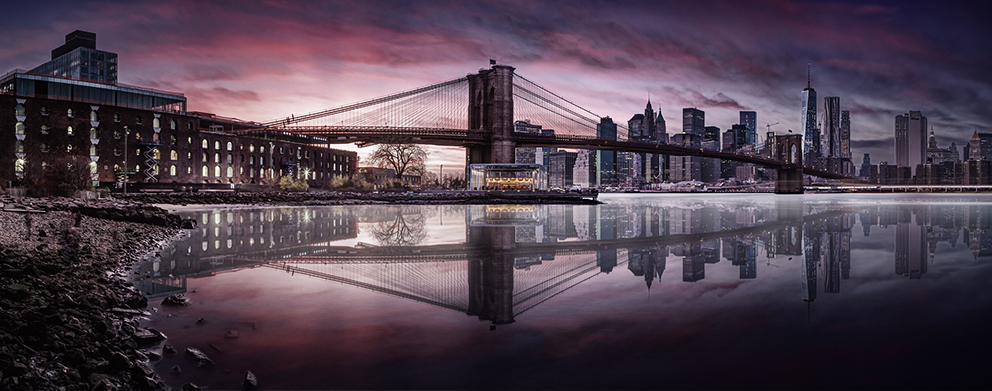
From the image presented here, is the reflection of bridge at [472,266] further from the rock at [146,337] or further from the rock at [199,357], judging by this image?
the rock at [146,337]

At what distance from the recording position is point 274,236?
736 inches

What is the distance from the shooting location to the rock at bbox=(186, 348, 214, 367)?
535cm

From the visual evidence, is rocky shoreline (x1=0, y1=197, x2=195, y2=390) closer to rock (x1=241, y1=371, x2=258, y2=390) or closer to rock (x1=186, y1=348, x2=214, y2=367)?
rock (x1=186, y1=348, x2=214, y2=367)

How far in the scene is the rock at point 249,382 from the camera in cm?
479

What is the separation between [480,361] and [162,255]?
11956mm

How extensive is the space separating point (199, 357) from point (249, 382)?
1068 mm

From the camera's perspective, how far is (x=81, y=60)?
585ft

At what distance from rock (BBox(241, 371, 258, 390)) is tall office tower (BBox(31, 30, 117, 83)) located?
22014 cm

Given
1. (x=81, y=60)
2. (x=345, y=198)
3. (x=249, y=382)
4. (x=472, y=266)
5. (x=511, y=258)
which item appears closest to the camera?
(x=249, y=382)

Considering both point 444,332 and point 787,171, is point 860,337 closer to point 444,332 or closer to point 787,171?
point 444,332

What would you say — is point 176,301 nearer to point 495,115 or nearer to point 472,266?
point 472,266

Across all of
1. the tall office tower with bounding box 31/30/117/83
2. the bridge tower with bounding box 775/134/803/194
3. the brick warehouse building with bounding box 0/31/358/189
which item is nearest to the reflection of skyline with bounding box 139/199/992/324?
the brick warehouse building with bounding box 0/31/358/189

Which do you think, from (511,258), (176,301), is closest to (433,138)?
(511,258)

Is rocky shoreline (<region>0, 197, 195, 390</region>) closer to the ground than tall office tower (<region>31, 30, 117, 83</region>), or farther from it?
closer to the ground
